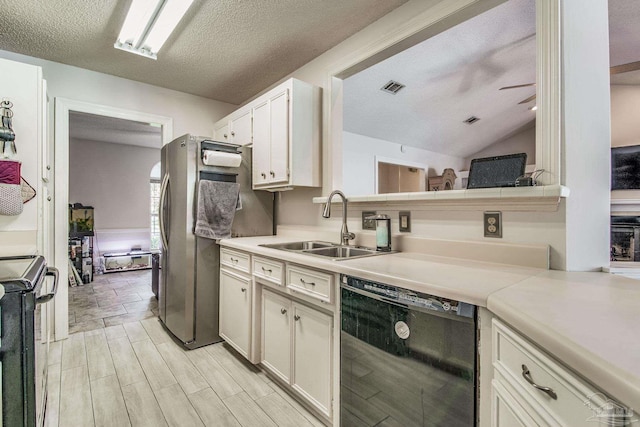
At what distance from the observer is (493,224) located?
1.46 meters

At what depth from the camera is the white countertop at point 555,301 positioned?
498 millimetres

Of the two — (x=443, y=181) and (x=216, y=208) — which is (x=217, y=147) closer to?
(x=216, y=208)

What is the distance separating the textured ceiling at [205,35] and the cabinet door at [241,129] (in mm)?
440

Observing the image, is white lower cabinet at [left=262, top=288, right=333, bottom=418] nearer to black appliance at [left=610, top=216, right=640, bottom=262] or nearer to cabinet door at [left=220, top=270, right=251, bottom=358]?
cabinet door at [left=220, top=270, right=251, bottom=358]

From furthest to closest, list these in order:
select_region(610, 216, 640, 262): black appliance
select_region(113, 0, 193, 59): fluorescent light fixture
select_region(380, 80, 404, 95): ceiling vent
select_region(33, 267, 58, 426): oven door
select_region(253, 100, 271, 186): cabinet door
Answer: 1. select_region(610, 216, 640, 262): black appliance
2. select_region(380, 80, 404, 95): ceiling vent
3. select_region(253, 100, 271, 186): cabinet door
4. select_region(113, 0, 193, 59): fluorescent light fixture
5. select_region(33, 267, 58, 426): oven door

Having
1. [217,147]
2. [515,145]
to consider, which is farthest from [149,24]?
[515,145]

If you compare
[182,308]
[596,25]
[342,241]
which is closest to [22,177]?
[182,308]

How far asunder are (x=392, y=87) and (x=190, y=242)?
9.65 feet

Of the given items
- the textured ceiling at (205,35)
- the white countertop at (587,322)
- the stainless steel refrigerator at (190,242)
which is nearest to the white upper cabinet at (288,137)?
the stainless steel refrigerator at (190,242)

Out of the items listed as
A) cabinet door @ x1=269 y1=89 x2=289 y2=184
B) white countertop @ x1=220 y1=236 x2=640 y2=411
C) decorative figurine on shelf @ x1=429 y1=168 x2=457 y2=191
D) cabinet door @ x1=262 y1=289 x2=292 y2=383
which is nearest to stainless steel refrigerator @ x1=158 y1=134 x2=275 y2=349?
cabinet door @ x1=269 y1=89 x2=289 y2=184

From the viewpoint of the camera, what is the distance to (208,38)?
2324 millimetres

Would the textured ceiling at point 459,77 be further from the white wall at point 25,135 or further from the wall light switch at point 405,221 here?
the white wall at point 25,135

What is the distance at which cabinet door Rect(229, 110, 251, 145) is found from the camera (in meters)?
2.81

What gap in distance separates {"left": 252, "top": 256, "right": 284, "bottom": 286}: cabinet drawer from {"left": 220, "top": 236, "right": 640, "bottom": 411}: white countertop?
0.91 ft
